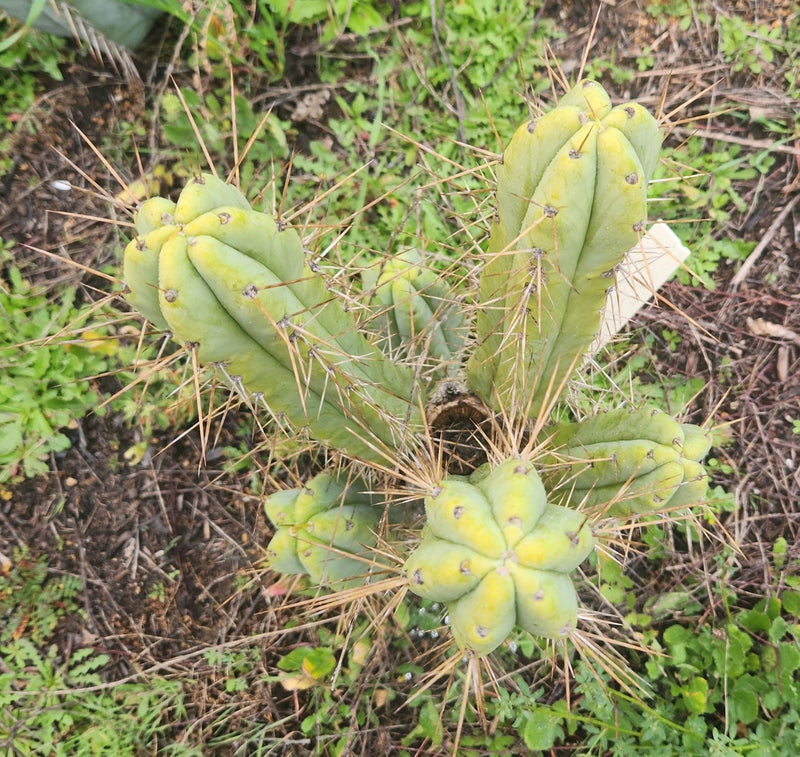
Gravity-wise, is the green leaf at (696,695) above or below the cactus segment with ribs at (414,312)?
below

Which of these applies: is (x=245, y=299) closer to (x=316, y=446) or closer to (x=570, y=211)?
(x=570, y=211)

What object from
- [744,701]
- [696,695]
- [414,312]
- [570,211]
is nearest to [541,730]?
[696,695]

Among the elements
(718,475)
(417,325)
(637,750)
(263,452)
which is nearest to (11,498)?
(263,452)

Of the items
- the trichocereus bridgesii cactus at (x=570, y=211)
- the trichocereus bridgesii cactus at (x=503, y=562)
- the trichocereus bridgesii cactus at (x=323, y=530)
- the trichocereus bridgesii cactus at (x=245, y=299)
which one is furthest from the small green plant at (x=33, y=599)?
the trichocereus bridgesii cactus at (x=570, y=211)

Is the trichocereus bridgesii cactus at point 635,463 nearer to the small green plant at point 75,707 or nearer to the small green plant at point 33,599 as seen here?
the small green plant at point 75,707

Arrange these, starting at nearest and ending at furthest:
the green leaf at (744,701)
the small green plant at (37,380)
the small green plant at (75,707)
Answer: the green leaf at (744,701), the small green plant at (75,707), the small green plant at (37,380)

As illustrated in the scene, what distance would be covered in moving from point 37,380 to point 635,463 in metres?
2.47

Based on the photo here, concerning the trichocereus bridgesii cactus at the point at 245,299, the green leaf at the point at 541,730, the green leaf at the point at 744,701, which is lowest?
the green leaf at the point at 541,730

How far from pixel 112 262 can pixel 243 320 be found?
2.02 metres

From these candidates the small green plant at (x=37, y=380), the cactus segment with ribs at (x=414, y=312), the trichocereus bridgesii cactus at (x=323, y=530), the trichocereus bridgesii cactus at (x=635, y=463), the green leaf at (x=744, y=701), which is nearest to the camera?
the trichocereus bridgesii cactus at (x=635, y=463)

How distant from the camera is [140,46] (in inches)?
123

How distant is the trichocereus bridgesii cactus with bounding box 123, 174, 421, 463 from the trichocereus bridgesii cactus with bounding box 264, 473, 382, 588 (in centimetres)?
33

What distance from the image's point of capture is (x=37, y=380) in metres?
2.78

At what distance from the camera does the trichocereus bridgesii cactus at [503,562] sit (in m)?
1.19
